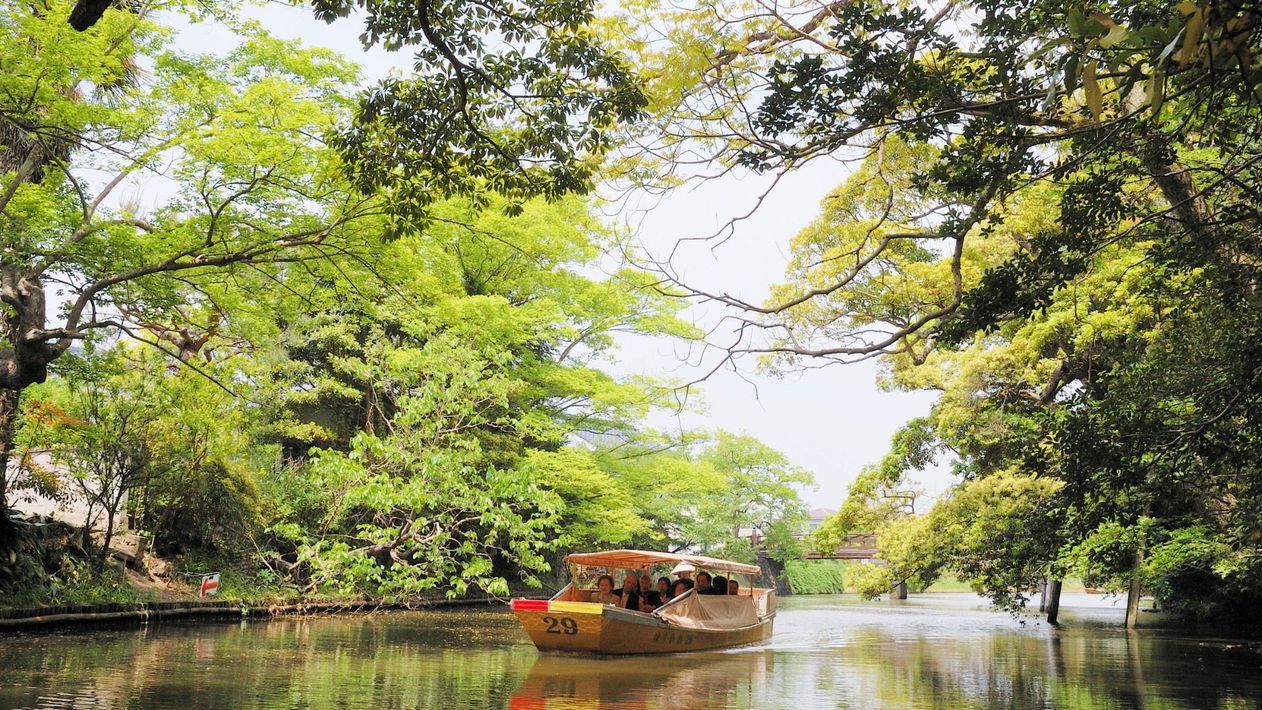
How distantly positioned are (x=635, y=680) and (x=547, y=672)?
1.27m

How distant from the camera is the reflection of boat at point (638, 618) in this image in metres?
14.8

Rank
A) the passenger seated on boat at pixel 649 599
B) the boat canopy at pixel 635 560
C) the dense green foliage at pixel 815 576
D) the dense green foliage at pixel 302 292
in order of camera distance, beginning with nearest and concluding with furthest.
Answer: the dense green foliage at pixel 302 292 < the passenger seated on boat at pixel 649 599 < the boat canopy at pixel 635 560 < the dense green foliage at pixel 815 576

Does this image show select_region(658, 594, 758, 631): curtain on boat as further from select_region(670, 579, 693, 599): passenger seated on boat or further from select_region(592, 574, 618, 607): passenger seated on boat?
select_region(592, 574, 618, 607): passenger seated on boat

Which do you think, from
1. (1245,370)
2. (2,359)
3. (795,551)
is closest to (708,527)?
(795,551)

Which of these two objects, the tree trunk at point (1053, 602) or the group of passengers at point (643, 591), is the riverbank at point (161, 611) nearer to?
the group of passengers at point (643, 591)

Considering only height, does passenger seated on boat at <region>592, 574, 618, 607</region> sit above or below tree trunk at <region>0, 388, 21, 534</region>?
below

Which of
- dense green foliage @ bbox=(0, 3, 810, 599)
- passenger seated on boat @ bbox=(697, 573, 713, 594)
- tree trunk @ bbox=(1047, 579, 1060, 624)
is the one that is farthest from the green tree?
tree trunk @ bbox=(1047, 579, 1060, 624)

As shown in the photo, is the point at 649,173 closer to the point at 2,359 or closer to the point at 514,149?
the point at 514,149

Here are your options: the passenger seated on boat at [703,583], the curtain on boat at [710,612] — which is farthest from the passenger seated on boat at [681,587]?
the curtain on boat at [710,612]

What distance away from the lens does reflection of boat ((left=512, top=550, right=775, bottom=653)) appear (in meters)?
14.8

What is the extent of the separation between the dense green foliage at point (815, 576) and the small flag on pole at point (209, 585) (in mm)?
34974

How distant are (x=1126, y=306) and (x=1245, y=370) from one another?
271 inches

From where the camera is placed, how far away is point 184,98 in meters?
13.5

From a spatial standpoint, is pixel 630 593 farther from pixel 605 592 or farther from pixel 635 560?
pixel 635 560
